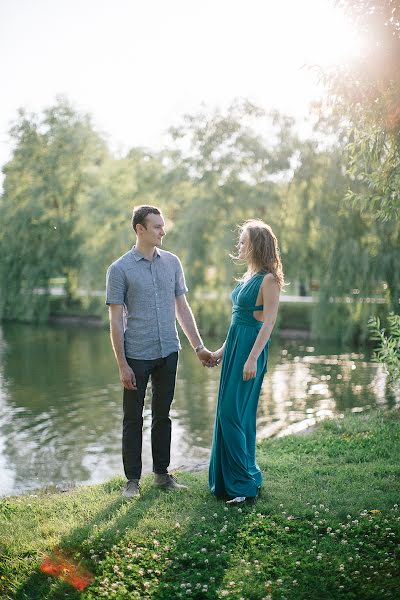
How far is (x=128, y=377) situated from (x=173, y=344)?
0.39 metres

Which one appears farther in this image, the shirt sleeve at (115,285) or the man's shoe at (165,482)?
the man's shoe at (165,482)

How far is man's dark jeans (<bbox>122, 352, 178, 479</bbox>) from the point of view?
187 inches

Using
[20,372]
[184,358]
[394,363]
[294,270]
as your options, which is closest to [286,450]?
[394,363]

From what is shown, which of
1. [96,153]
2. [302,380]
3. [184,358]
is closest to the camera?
[302,380]

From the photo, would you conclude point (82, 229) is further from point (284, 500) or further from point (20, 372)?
point (284, 500)

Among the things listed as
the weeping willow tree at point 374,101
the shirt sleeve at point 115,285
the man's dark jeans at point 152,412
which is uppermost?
the weeping willow tree at point 374,101

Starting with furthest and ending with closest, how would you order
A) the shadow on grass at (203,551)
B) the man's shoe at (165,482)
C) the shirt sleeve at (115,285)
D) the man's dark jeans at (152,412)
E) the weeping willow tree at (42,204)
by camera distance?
the weeping willow tree at (42,204)
the man's shoe at (165,482)
the man's dark jeans at (152,412)
the shirt sleeve at (115,285)
the shadow on grass at (203,551)

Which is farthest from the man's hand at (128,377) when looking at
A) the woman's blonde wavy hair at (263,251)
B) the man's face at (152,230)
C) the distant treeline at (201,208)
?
the distant treeline at (201,208)

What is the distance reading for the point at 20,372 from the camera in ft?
46.6

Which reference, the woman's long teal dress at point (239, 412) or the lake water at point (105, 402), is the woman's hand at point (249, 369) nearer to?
the woman's long teal dress at point (239, 412)

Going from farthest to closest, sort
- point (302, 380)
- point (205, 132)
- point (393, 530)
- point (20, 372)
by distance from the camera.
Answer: point (205, 132) < point (20, 372) < point (302, 380) < point (393, 530)

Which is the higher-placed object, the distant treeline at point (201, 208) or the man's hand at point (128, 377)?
the distant treeline at point (201, 208)

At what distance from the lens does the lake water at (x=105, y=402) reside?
26.5ft

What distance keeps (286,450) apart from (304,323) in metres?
14.0
